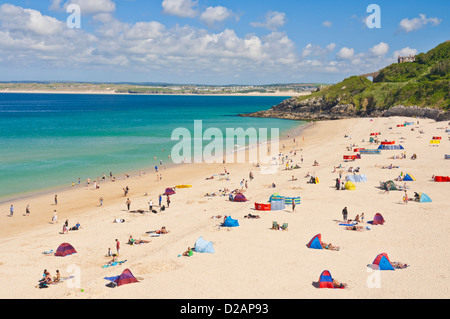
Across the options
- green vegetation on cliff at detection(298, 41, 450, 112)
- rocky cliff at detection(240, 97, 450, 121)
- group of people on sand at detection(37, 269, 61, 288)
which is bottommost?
group of people on sand at detection(37, 269, 61, 288)

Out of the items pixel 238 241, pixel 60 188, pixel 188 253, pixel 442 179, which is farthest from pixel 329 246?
pixel 60 188

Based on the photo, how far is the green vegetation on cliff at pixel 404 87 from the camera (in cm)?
8612

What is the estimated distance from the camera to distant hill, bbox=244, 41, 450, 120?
279 feet

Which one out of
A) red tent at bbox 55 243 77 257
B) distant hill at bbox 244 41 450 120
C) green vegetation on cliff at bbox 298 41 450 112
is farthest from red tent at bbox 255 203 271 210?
green vegetation on cliff at bbox 298 41 450 112

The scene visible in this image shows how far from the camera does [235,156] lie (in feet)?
174

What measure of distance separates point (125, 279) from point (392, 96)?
97404 millimetres

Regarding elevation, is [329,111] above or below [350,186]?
above

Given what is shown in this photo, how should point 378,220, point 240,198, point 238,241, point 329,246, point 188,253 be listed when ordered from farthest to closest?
point 240,198 < point 378,220 < point 238,241 < point 329,246 < point 188,253

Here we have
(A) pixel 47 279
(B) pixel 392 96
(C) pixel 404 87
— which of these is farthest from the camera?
(B) pixel 392 96

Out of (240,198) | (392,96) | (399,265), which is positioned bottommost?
(399,265)

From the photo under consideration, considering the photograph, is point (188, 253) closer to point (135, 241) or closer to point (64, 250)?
point (135, 241)

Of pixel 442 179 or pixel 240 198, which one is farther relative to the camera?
pixel 442 179

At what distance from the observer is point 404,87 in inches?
3816

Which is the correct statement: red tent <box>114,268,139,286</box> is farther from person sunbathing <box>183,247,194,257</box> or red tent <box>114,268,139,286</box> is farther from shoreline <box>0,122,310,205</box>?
shoreline <box>0,122,310,205</box>
